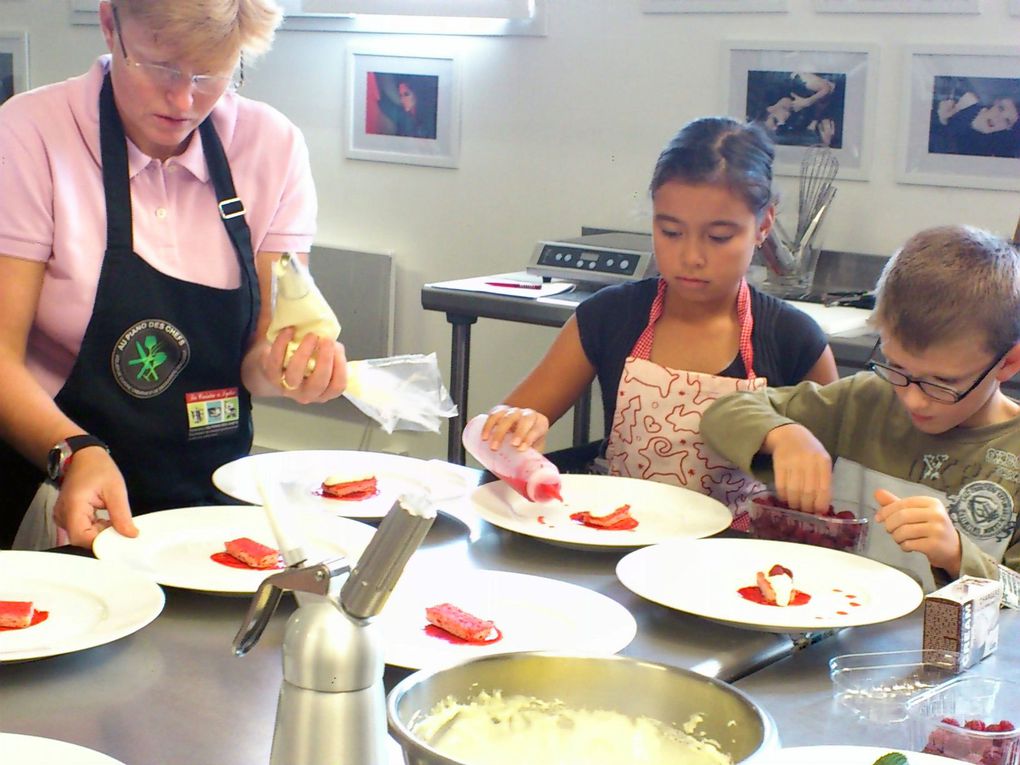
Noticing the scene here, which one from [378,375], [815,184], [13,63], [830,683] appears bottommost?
[830,683]

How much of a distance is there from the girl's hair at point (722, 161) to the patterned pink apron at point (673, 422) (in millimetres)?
169

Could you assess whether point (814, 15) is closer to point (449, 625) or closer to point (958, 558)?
point (958, 558)

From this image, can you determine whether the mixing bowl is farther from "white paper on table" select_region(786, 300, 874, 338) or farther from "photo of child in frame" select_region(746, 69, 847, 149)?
"photo of child in frame" select_region(746, 69, 847, 149)

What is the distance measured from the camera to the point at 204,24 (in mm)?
1635

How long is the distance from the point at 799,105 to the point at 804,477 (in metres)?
1.68

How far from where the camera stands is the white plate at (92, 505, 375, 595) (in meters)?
1.26

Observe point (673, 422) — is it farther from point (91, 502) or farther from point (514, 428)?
point (91, 502)

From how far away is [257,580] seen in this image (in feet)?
4.12

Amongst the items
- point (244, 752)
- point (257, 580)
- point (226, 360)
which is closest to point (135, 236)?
point (226, 360)

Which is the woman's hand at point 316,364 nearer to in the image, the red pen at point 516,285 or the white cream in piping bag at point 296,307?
the white cream in piping bag at point 296,307

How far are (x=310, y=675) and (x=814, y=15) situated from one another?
2.59m

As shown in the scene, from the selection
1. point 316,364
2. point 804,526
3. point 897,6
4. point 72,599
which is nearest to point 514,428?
point 316,364

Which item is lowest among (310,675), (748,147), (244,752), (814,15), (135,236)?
(244,752)

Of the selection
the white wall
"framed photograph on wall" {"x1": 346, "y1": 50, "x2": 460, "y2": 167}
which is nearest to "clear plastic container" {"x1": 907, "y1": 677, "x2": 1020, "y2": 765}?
the white wall
